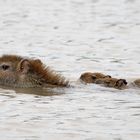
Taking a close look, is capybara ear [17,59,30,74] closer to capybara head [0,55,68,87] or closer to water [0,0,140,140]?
capybara head [0,55,68,87]

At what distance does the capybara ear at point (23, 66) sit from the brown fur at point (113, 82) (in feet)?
4.38

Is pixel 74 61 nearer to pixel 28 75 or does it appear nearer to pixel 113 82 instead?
pixel 28 75

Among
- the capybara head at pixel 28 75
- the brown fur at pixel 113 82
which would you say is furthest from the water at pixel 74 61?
the capybara head at pixel 28 75

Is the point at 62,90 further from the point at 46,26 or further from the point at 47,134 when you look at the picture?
the point at 46,26

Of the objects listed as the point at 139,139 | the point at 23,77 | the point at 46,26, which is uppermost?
the point at 46,26

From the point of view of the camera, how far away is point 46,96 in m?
13.6

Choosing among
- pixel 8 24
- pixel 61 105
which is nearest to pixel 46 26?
pixel 8 24

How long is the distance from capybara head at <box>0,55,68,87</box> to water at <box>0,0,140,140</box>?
36cm

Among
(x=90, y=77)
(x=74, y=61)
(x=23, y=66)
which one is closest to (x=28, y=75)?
(x=23, y=66)

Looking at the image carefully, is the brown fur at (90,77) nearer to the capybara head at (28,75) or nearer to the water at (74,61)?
the water at (74,61)

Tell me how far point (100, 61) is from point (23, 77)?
3330 millimetres

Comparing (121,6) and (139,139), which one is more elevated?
(121,6)

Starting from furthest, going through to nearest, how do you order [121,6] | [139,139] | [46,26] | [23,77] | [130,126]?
[121,6] → [46,26] → [23,77] → [130,126] → [139,139]

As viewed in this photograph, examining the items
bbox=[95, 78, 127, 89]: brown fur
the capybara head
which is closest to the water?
bbox=[95, 78, 127, 89]: brown fur
